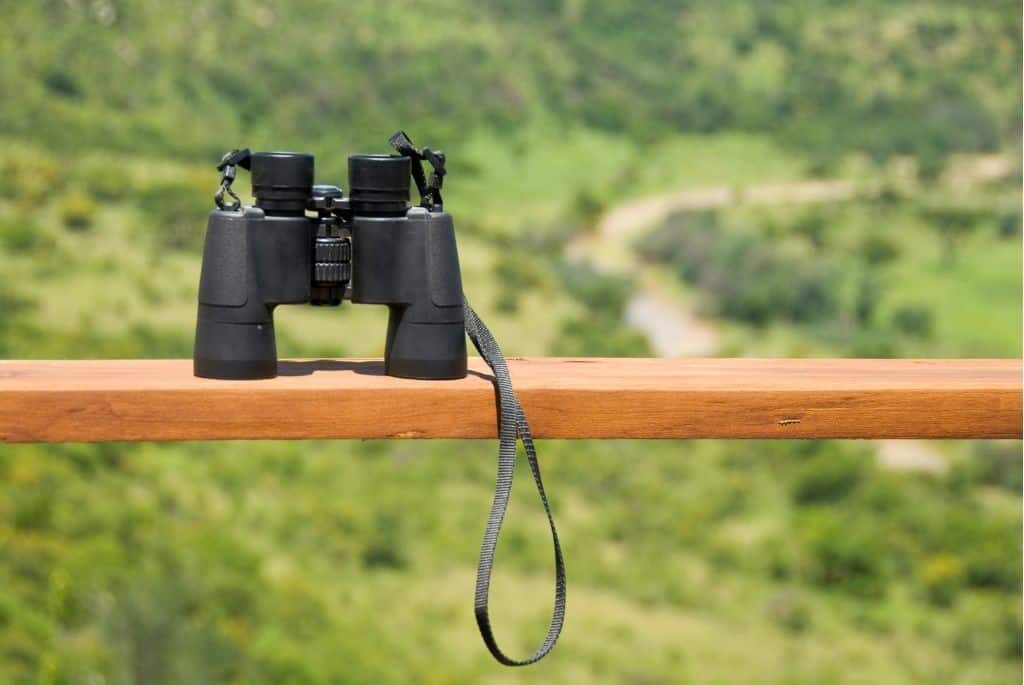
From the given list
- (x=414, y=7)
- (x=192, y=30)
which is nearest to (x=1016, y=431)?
(x=192, y=30)

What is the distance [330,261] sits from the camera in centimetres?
218

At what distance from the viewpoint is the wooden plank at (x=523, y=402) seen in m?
2.00

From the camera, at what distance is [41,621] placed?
1105 cm

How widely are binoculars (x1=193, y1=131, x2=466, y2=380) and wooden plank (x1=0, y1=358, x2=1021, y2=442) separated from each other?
0.16 feet

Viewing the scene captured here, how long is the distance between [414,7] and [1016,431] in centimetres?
2705

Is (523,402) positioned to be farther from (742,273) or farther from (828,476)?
(742,273)

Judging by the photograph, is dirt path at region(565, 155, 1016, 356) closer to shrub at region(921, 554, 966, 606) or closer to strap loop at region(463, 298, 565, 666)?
shrub at region(921, 554, 966, 606)

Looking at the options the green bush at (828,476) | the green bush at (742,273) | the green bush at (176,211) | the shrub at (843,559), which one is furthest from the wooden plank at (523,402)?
the green bush at (742,273)

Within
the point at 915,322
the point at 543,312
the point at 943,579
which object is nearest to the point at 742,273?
the point at 915,322

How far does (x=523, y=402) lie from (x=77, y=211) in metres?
18.6

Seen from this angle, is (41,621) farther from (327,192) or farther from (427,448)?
(327,192)

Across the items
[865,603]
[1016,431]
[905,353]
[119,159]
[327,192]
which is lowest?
[865,603]

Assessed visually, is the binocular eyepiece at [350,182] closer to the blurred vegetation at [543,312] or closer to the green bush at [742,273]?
the blurred vegetation at [543,312]

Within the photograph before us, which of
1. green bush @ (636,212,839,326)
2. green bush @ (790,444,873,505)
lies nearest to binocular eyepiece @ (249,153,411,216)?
green bush @ (790,444,873,505)
